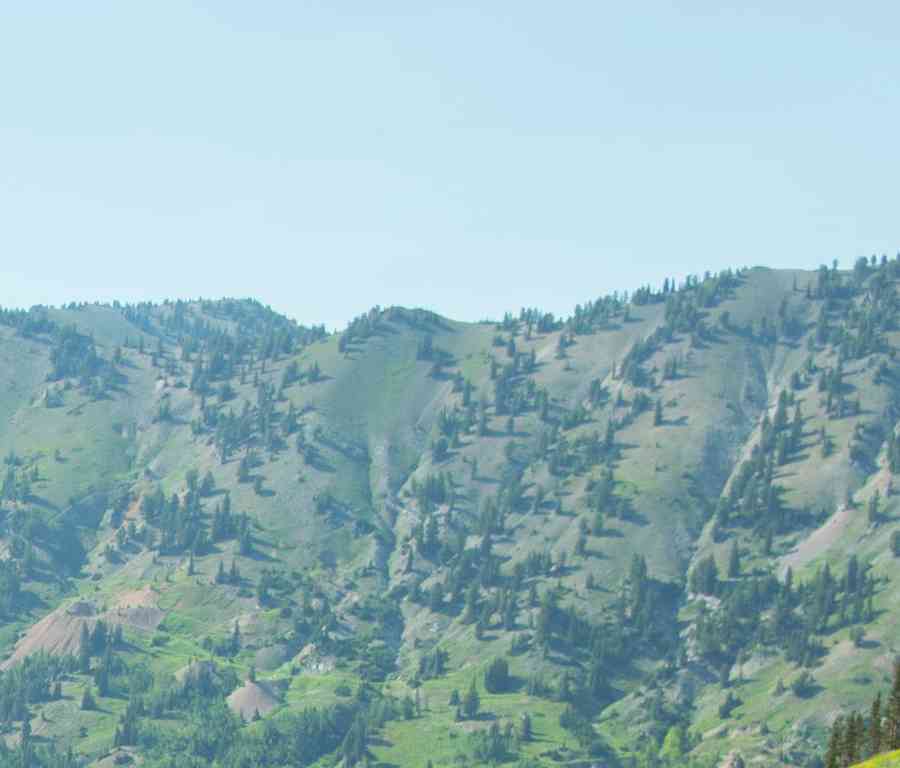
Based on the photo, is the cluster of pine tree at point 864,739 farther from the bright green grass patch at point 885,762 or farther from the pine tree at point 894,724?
the bright green grass patch at point 885,762

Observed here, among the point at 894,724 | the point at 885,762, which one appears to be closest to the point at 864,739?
the point at 894,724

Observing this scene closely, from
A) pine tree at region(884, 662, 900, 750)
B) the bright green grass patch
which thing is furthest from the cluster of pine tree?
the bright green grass patch

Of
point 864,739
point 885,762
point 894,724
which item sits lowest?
point 864,739

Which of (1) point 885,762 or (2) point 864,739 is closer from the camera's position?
(1) point 885,762

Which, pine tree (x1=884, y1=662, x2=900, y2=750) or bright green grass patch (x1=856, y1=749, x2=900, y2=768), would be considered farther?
pine tree (x1=884, y1=662, x2=900, y2=750)

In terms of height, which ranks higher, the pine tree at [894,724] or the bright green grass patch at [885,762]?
the bright green grass patch at [885,762]

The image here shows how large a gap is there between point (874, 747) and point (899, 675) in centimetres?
1025

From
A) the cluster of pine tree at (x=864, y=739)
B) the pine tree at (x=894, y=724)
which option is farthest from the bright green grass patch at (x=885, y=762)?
the pine tree at (x=894, y=724)

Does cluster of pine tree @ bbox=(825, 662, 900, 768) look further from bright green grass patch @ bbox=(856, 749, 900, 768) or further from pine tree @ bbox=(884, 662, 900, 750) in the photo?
bright green grass patch @ bbox=(856, 749, 900, 768)

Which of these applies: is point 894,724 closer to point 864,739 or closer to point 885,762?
point 864,739

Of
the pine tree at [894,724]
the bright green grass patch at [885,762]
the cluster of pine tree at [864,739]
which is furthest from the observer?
the pine tree at [894,724]

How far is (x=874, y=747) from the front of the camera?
174500 mm

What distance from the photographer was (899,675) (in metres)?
180

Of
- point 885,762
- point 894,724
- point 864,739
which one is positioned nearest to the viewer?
point 885,762
